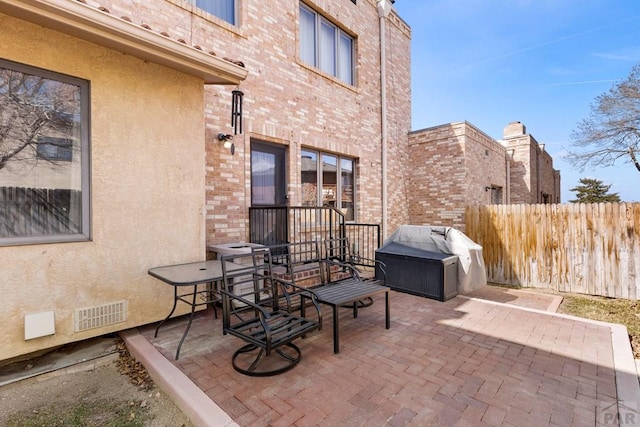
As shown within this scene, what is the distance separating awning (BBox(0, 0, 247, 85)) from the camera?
263 cm

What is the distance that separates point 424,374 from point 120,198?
3.59 m

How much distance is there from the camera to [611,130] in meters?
13.8

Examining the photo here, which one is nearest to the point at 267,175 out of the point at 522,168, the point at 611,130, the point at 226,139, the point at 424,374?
the point at 226,139

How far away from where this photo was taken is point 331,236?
6.26 metres

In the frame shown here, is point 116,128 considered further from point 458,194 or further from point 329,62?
point 458,194

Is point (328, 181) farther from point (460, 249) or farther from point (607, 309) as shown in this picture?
point (607, 309)

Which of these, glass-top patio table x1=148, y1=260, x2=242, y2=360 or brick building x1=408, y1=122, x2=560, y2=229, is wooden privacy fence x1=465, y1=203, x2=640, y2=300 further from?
glass-top patio table x1=148, y1=260, x2=242, y2=360

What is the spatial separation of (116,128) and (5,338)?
2243 mm

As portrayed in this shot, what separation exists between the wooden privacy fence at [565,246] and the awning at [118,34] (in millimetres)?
6114

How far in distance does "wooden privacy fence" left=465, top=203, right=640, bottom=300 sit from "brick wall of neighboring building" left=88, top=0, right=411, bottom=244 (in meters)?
2.82

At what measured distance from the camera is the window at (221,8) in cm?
515

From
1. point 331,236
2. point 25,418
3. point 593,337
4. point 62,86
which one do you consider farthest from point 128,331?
point 593,337

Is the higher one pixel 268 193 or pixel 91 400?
pixel 268 193

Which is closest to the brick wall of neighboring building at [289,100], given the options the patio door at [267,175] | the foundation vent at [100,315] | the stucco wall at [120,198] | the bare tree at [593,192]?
the patio door at [267,175]
